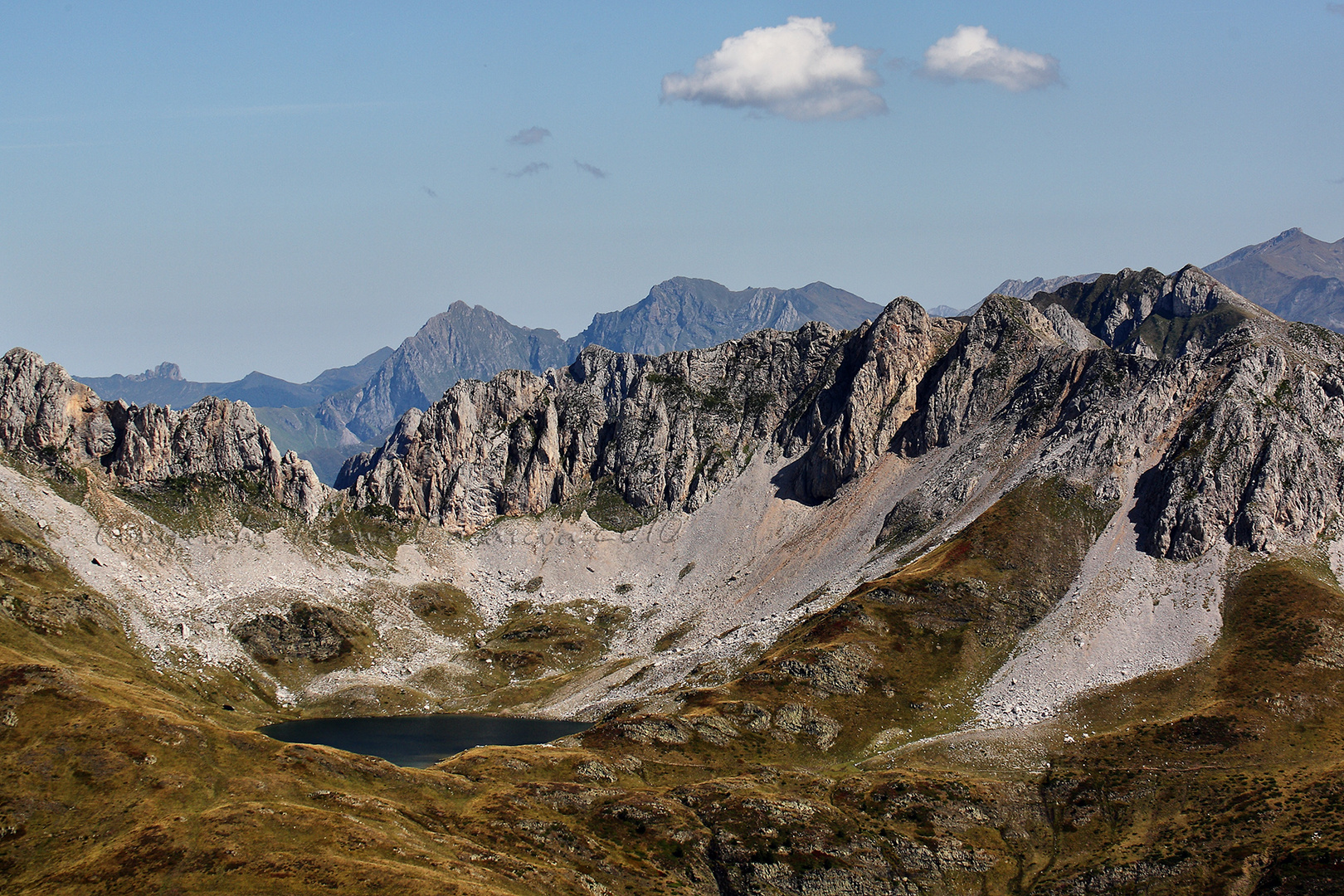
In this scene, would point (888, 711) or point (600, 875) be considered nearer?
point (600, 875)

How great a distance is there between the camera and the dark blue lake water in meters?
172

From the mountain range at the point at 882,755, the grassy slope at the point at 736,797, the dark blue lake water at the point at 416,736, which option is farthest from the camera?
the dark blue lake water at the point at 416,736

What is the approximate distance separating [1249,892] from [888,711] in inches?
2333

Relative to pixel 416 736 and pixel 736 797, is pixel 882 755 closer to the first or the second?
pixel 736 797

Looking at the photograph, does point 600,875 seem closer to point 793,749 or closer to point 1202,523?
point 793,749

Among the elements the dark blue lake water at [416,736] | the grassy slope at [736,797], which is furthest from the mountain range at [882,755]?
the dark blue lake water at [416,736]

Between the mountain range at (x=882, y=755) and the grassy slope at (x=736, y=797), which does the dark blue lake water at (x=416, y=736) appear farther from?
the grassy slope at (x=736, y=797)

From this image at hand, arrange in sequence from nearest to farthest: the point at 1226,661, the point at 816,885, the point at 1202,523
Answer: the point at 816,885
the point at 1226,661
the point at 1202,523

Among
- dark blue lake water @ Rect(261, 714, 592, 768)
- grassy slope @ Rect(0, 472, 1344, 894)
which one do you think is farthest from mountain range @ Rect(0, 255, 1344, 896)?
dark blue lake water @ Rect(261, 714, 592, 768)

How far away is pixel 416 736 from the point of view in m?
187

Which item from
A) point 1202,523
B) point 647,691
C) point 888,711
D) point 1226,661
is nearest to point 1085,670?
point 1226,661

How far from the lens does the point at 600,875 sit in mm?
104438

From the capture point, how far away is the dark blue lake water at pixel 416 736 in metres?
172

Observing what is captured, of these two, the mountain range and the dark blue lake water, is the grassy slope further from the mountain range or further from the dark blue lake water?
the dark blue lake water
